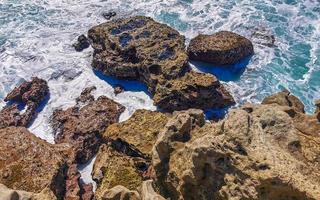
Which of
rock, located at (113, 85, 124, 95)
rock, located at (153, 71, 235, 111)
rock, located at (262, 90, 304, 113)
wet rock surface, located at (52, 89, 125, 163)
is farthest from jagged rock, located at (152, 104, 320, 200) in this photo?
rock, located at (113, 85, 124, 95)

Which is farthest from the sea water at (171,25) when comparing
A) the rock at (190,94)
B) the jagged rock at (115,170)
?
the jagged rock at (115,170)

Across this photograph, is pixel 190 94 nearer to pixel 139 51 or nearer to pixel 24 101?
pixel 139 51

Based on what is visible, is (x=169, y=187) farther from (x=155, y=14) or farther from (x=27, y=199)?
(x=155, y=14)

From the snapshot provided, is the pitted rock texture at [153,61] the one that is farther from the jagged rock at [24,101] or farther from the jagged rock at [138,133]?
the jagged rock at [24,101]

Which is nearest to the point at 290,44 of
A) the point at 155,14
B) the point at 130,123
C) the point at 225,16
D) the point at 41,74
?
the point at 225,16

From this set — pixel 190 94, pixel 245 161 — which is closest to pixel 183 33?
pixel 190 94

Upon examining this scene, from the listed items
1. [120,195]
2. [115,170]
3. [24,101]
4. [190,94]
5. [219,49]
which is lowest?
[24,101]
